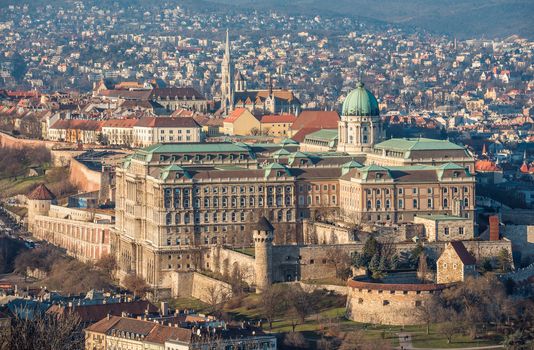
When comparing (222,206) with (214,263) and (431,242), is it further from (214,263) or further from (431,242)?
(431,242)

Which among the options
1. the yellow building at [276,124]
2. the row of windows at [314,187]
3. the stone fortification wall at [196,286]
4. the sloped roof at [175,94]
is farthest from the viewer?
the sloped roof at [175,94]

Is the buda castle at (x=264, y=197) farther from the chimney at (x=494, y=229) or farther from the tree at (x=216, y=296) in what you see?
the tree at (x=216, y=296)

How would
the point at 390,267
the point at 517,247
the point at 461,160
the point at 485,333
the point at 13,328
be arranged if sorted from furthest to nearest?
1. the point at 461,160
2. the point at 517,247
3. the point at 390,267
4. the point at 485,333
5. the point at 13,328

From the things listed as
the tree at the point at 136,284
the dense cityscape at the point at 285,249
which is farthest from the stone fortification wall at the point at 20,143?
the tree at the point at 136,284

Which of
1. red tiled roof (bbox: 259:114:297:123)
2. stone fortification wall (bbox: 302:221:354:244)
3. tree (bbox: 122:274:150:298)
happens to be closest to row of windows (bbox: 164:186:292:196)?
stone fortification wall (bbox: 302:221:354:244)

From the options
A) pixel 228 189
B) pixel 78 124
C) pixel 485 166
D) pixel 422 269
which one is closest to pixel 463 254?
pixel 422 269

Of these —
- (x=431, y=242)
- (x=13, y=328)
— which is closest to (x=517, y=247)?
(x=431, y=242)
